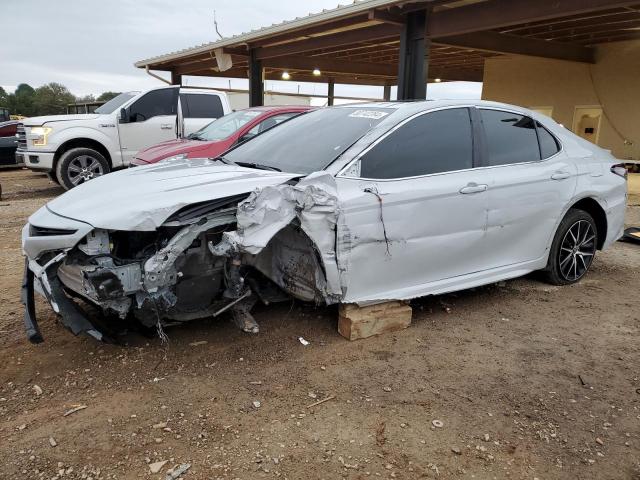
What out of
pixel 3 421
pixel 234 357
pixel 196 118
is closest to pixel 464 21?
pixel 196 118

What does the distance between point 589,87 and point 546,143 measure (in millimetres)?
12073

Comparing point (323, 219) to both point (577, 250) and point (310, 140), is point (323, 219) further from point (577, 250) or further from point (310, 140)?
point (577, 250)

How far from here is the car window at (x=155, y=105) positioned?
10.0 metres

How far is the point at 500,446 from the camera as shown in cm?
254

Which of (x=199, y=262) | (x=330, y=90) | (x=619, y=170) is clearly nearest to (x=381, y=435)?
(x=199, y=262)

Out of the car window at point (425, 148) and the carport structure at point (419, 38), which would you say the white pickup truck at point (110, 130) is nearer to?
the carport structure at point (419, 38)

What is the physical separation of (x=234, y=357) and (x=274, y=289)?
24.3 inches

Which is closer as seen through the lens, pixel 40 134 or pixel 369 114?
pixel 369 114

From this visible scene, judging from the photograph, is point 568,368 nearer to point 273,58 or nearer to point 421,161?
point 421,161

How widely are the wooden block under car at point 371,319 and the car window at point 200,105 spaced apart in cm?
797

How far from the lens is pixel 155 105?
10.2m

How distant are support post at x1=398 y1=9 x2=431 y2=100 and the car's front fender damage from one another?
7.16m

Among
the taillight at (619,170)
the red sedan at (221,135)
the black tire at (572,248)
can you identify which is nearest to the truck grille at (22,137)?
the red sedan at (221,135)

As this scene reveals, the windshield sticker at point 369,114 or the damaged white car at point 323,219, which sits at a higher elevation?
the windshield sticker at point 369,114
